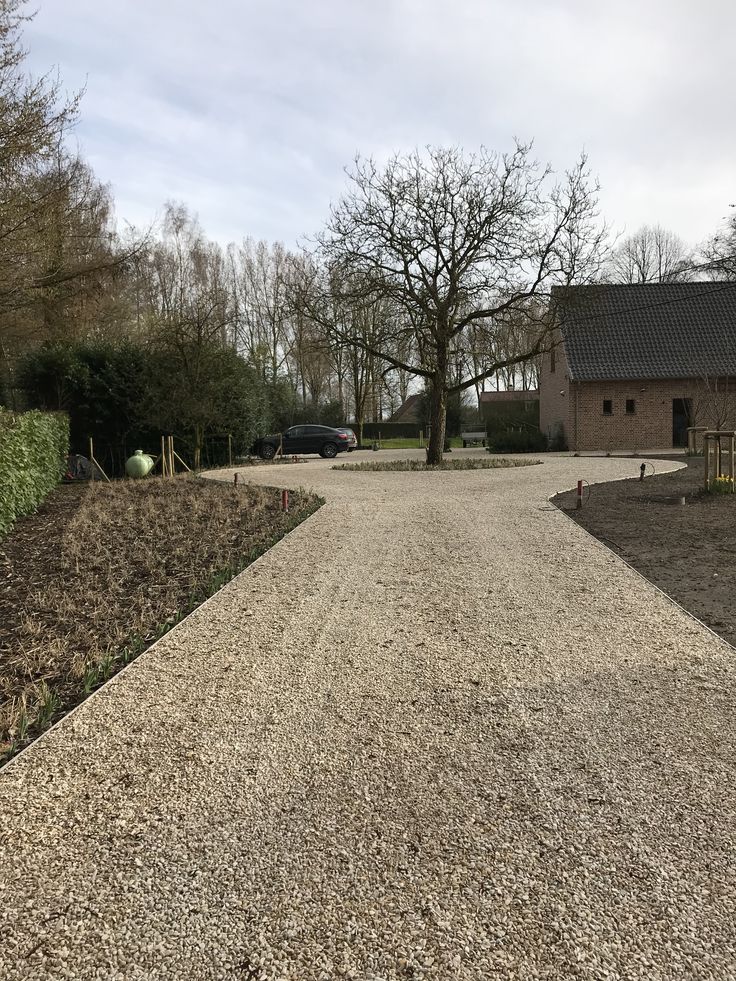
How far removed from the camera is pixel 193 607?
5.84 m

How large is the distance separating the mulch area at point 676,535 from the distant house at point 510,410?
17671 millimetres

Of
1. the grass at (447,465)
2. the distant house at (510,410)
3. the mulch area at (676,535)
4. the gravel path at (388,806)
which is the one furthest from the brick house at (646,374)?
the gravel path at (388,806)

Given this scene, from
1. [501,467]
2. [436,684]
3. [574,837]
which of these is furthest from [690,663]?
[501,467]

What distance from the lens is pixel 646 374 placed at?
2817 centimetres

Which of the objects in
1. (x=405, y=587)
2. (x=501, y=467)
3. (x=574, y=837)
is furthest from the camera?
(x=501, y=467)

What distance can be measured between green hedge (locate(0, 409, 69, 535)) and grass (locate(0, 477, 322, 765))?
28 centimetres

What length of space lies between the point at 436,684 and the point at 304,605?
199cm

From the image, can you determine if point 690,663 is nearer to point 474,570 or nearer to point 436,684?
point 436,684

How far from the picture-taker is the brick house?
2827cm

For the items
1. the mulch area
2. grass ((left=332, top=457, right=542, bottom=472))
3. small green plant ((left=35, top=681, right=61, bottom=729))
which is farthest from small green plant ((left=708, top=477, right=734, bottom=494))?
small green plant ((left=35, top=681, right=61, bottom=729))

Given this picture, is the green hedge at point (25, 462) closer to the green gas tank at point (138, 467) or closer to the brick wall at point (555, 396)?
the green gas tank at point (138, 467)

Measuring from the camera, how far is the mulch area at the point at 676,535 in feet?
19.6

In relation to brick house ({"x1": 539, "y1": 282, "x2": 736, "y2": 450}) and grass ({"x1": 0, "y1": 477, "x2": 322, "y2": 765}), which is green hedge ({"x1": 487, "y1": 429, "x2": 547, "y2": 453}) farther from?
grass ({"x1": 0, "y1": 477, "x2": 322, "y2": 765})

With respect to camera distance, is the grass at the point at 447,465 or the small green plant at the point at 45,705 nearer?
the small green plant at the point at 45,705
